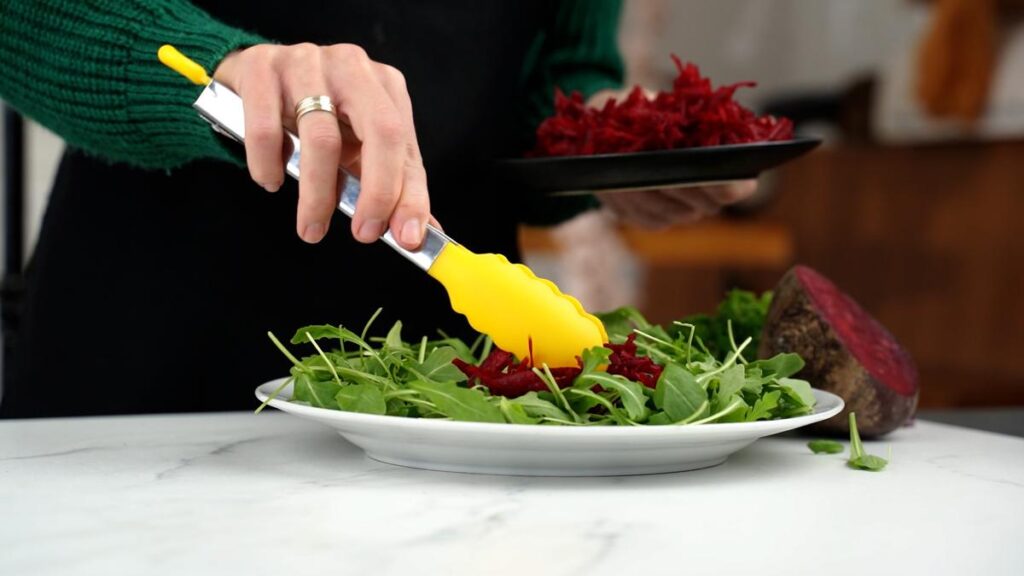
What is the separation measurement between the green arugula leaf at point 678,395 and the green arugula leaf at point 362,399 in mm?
205

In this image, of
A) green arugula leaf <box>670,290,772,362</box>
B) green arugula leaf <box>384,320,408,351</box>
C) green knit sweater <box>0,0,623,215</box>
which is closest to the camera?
green arugula leaf <box>384,320,408,351</box>

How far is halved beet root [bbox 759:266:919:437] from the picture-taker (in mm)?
1062

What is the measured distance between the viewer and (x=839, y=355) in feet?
3.51

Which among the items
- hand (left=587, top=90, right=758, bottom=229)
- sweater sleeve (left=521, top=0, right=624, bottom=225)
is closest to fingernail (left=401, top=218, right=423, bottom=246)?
hand (left=587, top=90, right=758, bottom=229)

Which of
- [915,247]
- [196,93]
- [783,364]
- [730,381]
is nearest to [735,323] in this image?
[783,364]

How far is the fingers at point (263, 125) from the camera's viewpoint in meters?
0.90

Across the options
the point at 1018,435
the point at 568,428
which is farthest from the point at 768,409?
the point at 1018,435

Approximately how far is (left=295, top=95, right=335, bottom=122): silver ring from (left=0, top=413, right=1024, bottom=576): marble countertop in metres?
0.28

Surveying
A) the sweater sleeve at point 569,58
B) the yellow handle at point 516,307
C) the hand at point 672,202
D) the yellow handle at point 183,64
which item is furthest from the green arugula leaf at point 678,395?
the sweater sleeve at point 569,58

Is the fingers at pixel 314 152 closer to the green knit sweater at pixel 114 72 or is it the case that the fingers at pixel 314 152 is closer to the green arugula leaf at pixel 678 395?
the green knit sweater at pixel 114 72

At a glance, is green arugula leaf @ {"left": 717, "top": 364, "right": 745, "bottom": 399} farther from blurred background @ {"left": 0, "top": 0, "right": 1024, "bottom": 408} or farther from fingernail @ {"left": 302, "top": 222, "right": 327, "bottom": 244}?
blurred background @ {"left": 0, "top": 0, "right": 1024, "bottom": 408}

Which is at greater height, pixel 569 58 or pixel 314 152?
pixel 569 58

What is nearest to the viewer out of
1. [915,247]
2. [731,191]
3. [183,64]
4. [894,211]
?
[183,64]

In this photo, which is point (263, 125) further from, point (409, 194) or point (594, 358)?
point (594, 358)
